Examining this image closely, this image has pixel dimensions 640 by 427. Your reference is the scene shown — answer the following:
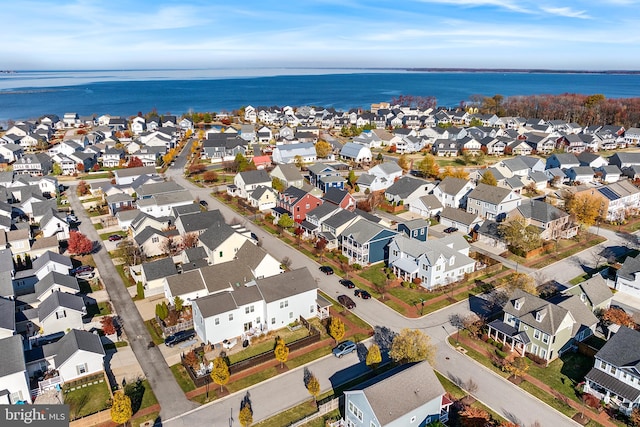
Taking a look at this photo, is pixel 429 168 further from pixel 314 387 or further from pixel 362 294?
pixel 314 387

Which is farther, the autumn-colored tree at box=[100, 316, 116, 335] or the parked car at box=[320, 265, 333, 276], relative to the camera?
the parked car at box=[320, 265, 333, 276]

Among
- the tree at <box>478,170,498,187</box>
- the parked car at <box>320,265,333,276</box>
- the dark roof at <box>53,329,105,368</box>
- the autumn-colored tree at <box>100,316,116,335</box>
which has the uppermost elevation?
the tree at <box>478,170,498,187</box>

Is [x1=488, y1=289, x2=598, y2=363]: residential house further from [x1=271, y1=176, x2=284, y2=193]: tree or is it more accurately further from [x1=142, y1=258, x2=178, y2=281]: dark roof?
[x1=271, y1=176, x2=284, y2=193]: tree

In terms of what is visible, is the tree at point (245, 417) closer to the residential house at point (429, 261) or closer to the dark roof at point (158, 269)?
the dark roof at point (158, 269)

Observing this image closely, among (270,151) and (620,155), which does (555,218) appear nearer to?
(620,155)

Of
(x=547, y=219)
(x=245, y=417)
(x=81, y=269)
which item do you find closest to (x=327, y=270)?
(x=245, y=417)

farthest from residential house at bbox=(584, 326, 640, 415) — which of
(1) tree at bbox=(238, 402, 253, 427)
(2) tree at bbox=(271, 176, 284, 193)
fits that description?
(2) tree at bbox=(271, 176, 284, 193)
